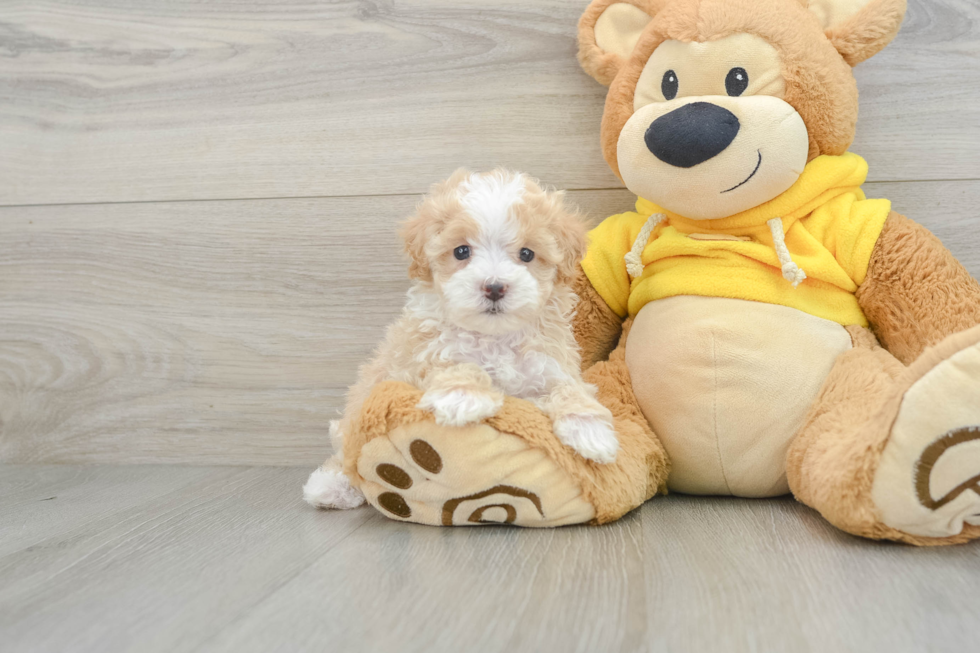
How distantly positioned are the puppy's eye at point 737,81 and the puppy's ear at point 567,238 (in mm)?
256

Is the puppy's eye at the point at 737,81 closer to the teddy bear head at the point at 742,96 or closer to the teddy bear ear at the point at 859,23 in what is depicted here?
the teddy bear head at the point at 742,96

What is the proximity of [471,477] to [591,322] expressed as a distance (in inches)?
14.5

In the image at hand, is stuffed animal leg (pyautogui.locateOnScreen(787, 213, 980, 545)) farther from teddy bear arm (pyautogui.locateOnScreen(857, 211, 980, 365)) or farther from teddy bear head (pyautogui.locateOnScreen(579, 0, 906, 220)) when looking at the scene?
teddy bear head (pyautogui.locateOnScreen(579, 0, 906, 220))

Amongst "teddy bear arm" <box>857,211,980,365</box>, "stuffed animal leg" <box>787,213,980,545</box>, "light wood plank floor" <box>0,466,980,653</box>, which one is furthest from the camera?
"teddy bear arm" <box>857,211,980,365</box>

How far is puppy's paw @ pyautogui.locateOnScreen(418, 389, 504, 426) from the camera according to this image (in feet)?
2.52

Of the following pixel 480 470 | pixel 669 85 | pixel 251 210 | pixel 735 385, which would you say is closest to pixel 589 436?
pixel 480 470

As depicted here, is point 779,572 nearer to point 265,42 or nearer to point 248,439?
point 248,439

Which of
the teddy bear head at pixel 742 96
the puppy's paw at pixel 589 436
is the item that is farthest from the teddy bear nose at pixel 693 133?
the puppy's paw at pixel 589 436

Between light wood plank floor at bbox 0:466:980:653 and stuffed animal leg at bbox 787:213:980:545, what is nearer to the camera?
light wood plank floor at bbox 0:466:980:653

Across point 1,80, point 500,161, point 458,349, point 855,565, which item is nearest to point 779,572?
point 855,565

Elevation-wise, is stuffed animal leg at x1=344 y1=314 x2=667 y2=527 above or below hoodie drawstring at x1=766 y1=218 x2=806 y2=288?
below

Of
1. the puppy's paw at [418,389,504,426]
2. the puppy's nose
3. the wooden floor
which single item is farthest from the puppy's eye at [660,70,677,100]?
the puppy's paw at [418,389,504,426]

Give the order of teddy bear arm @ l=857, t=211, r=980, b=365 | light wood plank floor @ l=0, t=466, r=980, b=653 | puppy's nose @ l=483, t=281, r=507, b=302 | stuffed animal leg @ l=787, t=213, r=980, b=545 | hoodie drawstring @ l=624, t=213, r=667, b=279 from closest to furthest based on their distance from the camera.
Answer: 1. light wood plank floor @ l=0, t=466, r=980, b=653
2. stuffed animal leg @ l=787, t=213, r=980, b=545
3. puppy's nose @ l=483, t=281, r=507, b=302
4. teddy bear arm @ l=857, t=211, r=980, b=365
5. hoodie drawstring @ l=624, t=213, r=667, b=279

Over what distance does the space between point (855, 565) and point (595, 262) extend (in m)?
0.53
